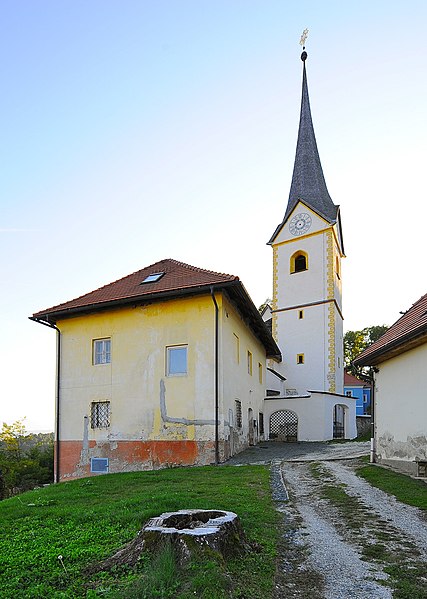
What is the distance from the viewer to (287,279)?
36031 millimetres

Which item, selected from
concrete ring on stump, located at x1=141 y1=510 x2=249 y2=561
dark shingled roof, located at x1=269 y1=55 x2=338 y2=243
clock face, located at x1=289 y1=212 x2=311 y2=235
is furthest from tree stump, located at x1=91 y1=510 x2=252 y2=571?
clock face, located at x1=289 y1=212 x2=311 y2=235

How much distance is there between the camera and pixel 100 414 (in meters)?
18.2

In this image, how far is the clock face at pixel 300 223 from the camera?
36.2 meters

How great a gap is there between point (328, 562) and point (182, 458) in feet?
36.2

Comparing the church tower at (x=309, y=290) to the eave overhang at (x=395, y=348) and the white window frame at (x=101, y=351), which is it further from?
the eave overhang at (x=395, y=348)

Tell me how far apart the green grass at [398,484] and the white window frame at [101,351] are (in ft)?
30.2

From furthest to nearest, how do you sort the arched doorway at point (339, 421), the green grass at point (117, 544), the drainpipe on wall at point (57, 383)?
the arched doorway at point (339, 421)
the drainpipe on wall at point (57, 383)
the green grass at point (117, 544)

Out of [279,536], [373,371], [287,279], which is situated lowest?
[279,536]

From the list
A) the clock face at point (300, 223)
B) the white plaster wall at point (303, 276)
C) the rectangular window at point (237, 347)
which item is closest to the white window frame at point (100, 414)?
the rectangular window at point (237, 347)

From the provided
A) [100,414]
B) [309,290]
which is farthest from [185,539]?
[309,290]

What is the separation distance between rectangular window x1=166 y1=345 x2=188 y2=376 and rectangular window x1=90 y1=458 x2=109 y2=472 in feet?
12.4

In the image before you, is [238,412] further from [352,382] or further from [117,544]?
[352,382]

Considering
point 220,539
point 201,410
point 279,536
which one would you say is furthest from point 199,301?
point 220,539

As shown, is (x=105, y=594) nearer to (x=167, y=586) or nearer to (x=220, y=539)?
(x=167, y=586)
